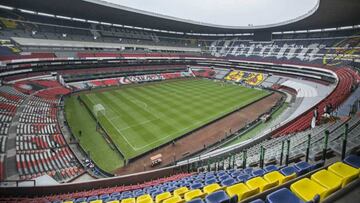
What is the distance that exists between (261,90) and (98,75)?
3604 cm

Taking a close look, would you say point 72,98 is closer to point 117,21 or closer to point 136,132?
point 136,132

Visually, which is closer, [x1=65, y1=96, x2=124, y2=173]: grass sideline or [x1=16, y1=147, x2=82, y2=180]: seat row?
[x1=16, y1=147, x2=82, y2=180]: seat row

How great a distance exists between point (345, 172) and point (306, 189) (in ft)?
4.24

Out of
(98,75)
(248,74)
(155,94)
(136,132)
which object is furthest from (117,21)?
(136,132)

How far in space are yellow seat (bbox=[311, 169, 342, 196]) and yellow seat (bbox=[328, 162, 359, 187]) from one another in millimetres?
103

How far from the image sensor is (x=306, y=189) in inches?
179

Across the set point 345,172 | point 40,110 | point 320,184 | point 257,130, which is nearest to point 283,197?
point 320,184

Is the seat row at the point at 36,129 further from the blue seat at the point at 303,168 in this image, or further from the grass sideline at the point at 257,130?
the blue seat at the point at 303,168

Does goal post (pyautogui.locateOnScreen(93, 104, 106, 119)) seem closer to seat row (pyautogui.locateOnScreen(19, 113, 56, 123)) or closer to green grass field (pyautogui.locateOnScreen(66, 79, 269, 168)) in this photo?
green grass field (pyautogui.locateOnScreen(66, 79, 269, 168))

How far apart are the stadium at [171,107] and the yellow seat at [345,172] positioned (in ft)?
0.13

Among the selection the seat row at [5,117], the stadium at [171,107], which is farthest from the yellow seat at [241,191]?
the seat row at [5,117]

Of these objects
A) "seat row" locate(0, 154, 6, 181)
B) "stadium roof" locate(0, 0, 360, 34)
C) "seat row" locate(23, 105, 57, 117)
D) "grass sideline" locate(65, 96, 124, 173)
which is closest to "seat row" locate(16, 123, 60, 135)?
"grass sideline" locate(65, 96, 124, 173)

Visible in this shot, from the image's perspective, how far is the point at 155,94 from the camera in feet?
132

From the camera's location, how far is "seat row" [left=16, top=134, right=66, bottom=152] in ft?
59.9
